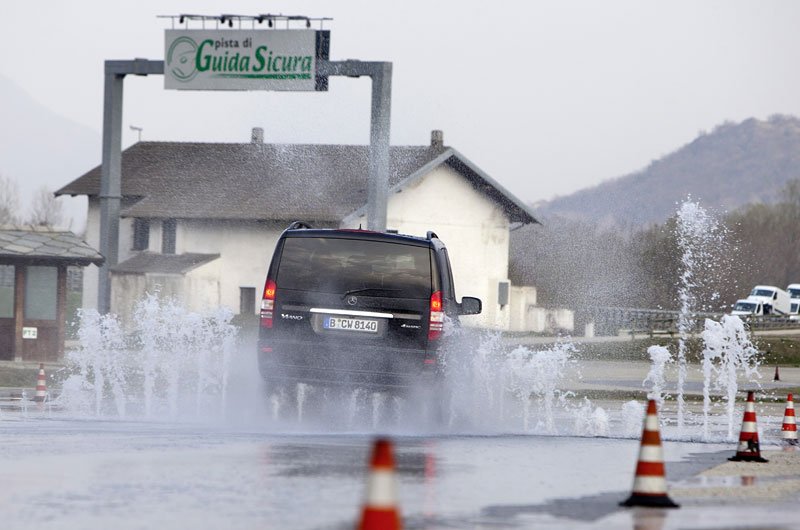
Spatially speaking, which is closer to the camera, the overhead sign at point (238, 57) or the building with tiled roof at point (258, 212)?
the overhead sign at point (238, 57)

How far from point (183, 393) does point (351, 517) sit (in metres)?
16.5

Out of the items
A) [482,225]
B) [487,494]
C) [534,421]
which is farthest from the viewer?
[482,225]

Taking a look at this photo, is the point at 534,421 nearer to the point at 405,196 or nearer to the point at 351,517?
the point at 351,517

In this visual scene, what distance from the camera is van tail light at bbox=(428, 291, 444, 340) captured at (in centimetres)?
1552

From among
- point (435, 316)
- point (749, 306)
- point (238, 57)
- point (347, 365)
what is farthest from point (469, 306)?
point (749, 306)

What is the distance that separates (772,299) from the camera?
92.6m

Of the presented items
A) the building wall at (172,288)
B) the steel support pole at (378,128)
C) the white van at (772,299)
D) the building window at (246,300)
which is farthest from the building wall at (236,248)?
the white van at (772,299)

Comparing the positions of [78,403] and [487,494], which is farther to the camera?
[78,403]

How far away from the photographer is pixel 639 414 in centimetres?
2225

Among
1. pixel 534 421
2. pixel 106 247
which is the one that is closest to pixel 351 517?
pixel 534 421

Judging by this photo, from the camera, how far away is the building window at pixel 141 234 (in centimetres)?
6053

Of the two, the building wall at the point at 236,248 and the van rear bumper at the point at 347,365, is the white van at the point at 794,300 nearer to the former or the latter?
the building wall at the point at 236,248

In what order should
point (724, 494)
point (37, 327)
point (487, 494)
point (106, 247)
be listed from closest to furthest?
point (487, 494), point (724, 494), point (37, 327), point (106, 247)

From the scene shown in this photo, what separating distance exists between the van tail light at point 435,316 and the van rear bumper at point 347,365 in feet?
0.58
